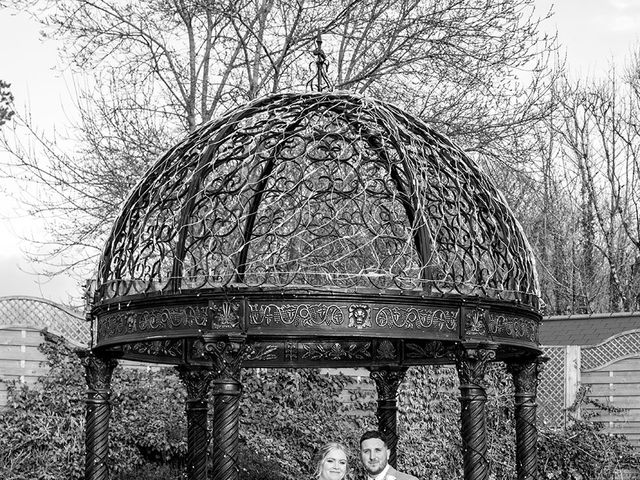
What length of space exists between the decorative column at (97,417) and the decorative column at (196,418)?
50.8 inches

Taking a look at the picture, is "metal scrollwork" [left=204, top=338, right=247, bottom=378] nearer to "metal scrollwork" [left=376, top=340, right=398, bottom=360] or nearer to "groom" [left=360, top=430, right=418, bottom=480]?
"groom" [left=360, top=430, right=418, bottom=480]

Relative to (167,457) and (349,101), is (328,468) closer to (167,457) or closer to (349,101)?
(349,101)

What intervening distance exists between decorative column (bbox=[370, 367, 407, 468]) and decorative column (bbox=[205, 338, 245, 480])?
3.04m

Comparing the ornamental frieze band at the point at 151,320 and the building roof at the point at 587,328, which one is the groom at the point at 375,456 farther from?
the building roof at the point at 587,328

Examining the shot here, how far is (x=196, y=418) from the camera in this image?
29.9 ft

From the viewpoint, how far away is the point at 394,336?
6.73m

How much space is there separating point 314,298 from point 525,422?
2.40 m

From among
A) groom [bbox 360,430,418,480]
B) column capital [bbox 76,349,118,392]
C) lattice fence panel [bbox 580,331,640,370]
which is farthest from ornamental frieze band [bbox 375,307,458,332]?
lattice fence panel [bbox 580,331,640,370]

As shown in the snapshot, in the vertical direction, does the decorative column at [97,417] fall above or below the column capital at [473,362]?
below

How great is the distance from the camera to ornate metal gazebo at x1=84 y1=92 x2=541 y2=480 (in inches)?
262

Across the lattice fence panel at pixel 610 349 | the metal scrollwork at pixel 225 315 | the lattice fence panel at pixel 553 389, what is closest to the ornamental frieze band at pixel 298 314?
the metal scrollwork at pixel 225 315

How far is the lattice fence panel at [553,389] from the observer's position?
1591 centimetres

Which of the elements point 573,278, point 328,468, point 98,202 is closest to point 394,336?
point 328,468

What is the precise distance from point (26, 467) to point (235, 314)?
21.0 ft
